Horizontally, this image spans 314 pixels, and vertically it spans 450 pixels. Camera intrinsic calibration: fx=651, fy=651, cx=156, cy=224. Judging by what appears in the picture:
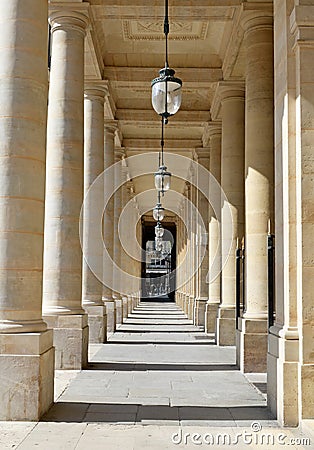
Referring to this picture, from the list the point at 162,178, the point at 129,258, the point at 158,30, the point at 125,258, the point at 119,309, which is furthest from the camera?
the point at 129,258

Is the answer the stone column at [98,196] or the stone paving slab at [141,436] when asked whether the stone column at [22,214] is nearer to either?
the stone paving slab at [141,436]

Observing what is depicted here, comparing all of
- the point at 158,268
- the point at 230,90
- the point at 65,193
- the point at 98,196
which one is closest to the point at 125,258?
the point at 98,196

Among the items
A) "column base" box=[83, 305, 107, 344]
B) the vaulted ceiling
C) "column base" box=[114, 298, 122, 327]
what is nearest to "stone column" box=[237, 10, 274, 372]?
the vaulted ceiling

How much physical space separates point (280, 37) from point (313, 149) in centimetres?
233

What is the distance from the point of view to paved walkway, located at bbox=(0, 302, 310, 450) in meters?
9.70

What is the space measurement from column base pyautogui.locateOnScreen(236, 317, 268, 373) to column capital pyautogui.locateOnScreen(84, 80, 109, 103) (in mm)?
11402

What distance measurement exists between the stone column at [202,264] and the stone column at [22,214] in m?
20.8

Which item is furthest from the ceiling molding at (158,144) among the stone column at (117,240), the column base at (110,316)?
the column base at (110,316)

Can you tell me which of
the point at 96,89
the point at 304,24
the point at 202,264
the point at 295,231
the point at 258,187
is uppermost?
the point at 96,89

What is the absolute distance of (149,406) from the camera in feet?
39.9

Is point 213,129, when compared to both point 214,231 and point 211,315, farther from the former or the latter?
point 211,315

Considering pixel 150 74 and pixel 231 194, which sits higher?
pixel 150 74

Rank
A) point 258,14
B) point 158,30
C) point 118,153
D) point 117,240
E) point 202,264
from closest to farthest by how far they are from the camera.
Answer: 1. point 258,14
2. point 158,30
3. point 202,264
4. point 118,153
5. point 117,240

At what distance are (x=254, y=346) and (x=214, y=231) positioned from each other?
512 inches
